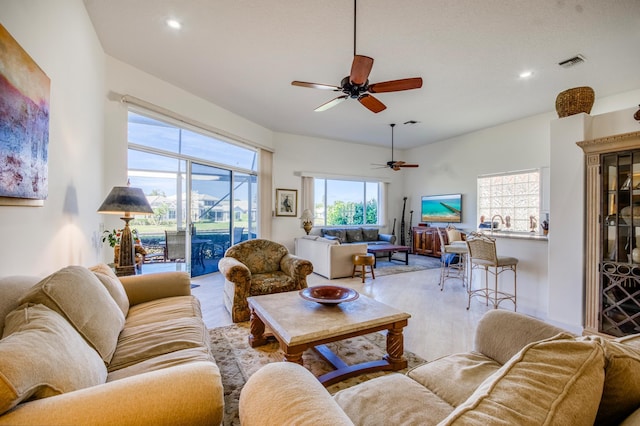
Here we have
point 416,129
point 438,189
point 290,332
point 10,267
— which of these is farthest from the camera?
point 438,189

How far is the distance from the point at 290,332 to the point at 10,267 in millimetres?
1600

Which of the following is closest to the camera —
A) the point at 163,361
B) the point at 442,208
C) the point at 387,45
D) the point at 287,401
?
the point at 287,401

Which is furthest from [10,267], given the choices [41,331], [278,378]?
[278,378]

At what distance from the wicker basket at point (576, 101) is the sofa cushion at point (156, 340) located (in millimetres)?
3950

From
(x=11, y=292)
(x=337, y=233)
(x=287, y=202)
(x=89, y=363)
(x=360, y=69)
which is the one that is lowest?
(x=89, y=363)

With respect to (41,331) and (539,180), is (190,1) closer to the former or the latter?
(41,331)

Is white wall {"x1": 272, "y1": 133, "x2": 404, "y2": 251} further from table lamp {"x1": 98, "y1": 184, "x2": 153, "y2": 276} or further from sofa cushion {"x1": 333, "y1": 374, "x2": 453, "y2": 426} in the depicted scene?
sofa cushion {"x1": 333, "y1": 374, "x2": 453, "y2": 426}

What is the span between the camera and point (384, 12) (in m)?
2.57

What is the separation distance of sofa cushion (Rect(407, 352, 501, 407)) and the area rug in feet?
2.68

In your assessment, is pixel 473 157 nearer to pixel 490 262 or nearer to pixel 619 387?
pixel 490 262

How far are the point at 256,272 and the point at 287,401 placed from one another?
275 centimetres

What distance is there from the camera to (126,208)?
2439 millimetres

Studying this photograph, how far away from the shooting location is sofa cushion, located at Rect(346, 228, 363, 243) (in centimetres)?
692

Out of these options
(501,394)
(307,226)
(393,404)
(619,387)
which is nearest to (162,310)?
(393,404)
